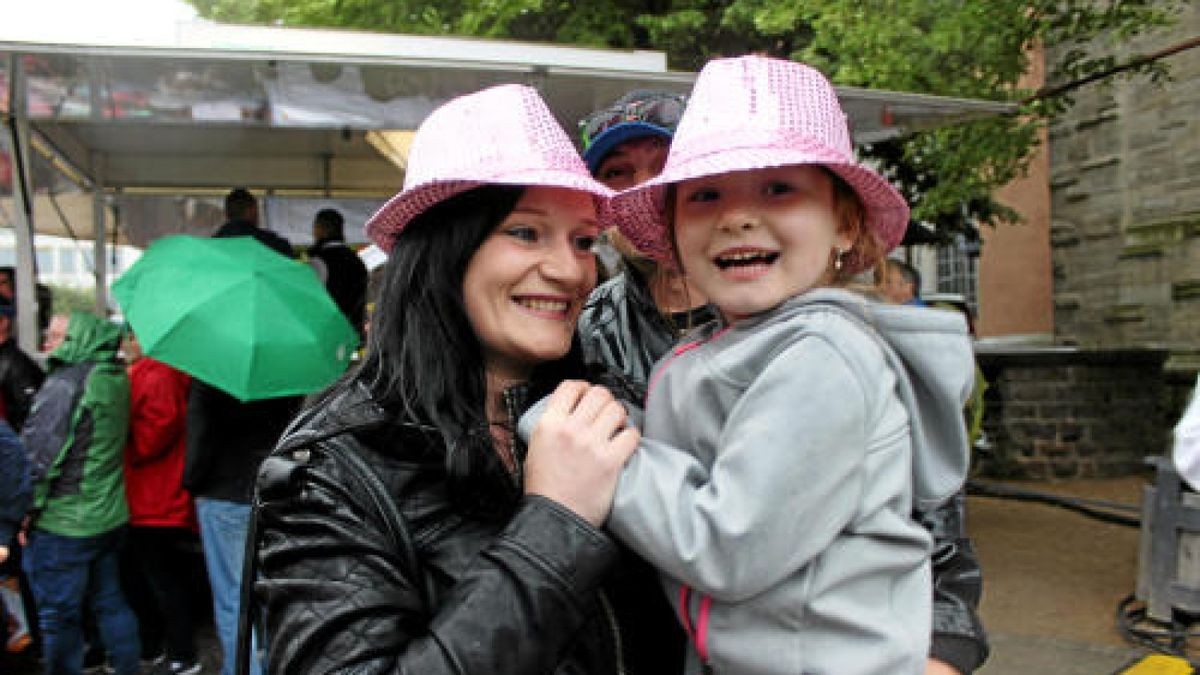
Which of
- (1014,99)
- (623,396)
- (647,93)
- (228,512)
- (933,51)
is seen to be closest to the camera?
(623,396)

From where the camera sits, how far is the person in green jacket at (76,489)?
16.2ft

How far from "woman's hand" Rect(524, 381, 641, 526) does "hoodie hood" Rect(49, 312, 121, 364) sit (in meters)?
4.51

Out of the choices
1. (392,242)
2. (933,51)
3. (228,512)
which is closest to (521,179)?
(392,242)

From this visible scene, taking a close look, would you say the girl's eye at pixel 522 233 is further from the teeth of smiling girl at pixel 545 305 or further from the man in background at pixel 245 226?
the man in background at pixel 245 226

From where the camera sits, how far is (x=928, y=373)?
1.50m

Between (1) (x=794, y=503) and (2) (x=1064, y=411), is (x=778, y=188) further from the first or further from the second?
(2) (x=1064, y=411)

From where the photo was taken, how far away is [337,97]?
5.82 m

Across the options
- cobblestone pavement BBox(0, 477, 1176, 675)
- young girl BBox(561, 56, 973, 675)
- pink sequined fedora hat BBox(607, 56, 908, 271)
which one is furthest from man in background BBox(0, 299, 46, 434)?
young girl BBox(561, 56, 973, 675)

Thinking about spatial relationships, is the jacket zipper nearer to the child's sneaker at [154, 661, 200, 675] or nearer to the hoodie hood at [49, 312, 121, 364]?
the hoodie hood at [49, 312, 121, 364]

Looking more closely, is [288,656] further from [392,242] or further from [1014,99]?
[1014,99]

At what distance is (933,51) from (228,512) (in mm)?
→ 5955

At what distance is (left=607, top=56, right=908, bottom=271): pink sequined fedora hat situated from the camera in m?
1.56

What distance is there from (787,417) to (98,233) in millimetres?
8912

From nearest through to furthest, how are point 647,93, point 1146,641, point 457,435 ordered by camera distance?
point 457,435
point 647,93
point 1146,641
